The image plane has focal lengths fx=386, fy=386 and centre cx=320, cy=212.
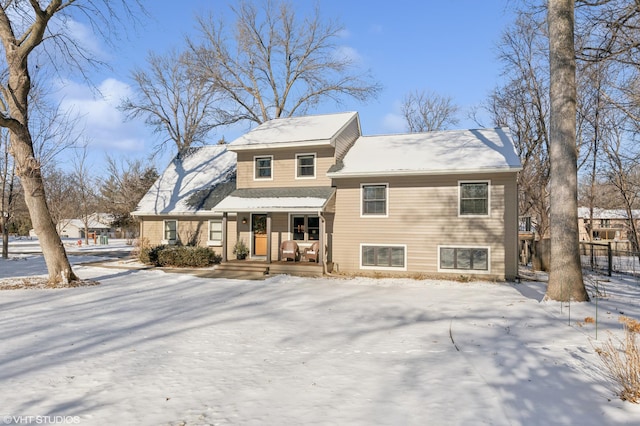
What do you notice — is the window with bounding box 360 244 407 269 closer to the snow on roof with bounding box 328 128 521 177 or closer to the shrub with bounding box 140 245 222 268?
the snow on roof with bounding box 328 128 521 177

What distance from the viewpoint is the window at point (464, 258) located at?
1417cm

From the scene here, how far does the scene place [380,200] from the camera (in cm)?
1554

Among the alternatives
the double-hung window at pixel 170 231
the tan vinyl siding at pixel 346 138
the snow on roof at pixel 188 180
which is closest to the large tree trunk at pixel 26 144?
the snow on roof at pixel 188 180

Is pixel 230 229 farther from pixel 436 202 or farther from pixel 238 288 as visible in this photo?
pixel 436 202

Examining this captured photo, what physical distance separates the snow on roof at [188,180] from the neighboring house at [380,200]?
2118 millimetres

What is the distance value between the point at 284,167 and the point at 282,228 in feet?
9.09

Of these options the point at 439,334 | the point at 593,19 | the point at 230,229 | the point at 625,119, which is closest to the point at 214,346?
the point at 439,334

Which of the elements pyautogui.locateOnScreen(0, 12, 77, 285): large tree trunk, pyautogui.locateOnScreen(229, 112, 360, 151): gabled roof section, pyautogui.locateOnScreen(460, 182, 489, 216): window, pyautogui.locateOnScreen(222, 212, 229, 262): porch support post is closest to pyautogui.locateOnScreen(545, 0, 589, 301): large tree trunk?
pyautogui.locateOnScreen(460, 182, 489, 216): window

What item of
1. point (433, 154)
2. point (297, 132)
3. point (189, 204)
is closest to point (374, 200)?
point (433, 154)

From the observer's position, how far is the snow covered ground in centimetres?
398

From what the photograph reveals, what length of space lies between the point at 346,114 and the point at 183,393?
1694cm

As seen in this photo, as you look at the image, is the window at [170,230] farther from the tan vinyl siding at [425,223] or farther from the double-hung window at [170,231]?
the tan vinyl siding at [425,223]

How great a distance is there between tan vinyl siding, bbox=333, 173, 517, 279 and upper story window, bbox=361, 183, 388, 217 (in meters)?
0.20

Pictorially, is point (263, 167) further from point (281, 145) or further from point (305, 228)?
point (305, 228)
